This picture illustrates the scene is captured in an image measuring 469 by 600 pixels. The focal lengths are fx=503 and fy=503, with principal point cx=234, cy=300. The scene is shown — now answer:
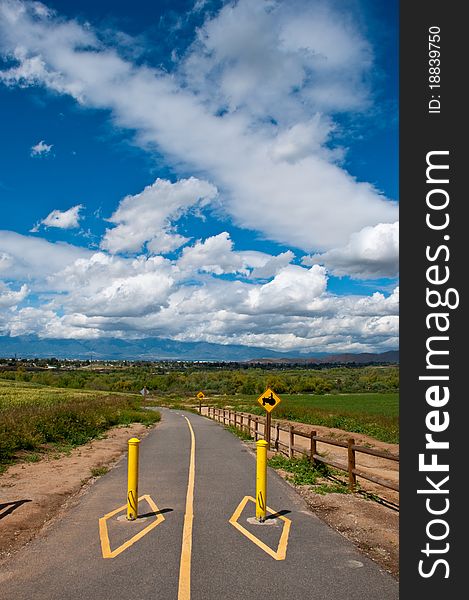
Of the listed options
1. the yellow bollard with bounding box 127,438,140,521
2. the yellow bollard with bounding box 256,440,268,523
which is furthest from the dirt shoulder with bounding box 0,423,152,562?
the yellow bollard with bounding box 256,440,268,523

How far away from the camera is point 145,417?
4003 centimetres

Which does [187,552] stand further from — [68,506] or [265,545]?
[68,506]

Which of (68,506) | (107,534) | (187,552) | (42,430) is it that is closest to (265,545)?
(187,552)

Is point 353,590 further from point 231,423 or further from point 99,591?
point 231,423

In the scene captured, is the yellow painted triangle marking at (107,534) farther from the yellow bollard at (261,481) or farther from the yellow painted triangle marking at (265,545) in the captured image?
the yellow bollard at (261,481)

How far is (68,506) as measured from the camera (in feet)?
34.4

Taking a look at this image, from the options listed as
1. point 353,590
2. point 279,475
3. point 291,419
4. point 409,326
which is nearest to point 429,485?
point 353,590

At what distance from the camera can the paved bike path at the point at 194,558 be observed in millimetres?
5867

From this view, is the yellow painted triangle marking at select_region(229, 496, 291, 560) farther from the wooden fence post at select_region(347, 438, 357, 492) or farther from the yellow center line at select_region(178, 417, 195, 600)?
the wooden fence post at select_region(347, 438, 357, 492)

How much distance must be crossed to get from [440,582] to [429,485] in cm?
112

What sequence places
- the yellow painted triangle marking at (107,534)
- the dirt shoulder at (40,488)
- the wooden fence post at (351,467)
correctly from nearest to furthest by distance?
the yellow painted triangle marking at (107,534), the dirt shoulder at (40,488), the wooden fence post at (351,467)

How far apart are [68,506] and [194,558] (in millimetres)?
4664

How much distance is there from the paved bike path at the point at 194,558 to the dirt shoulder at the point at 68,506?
0.32 meters

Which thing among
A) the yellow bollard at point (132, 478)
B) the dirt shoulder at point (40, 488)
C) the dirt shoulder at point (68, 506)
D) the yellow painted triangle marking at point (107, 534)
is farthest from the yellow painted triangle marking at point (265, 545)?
the dirt shoulder at point (40, 488)
